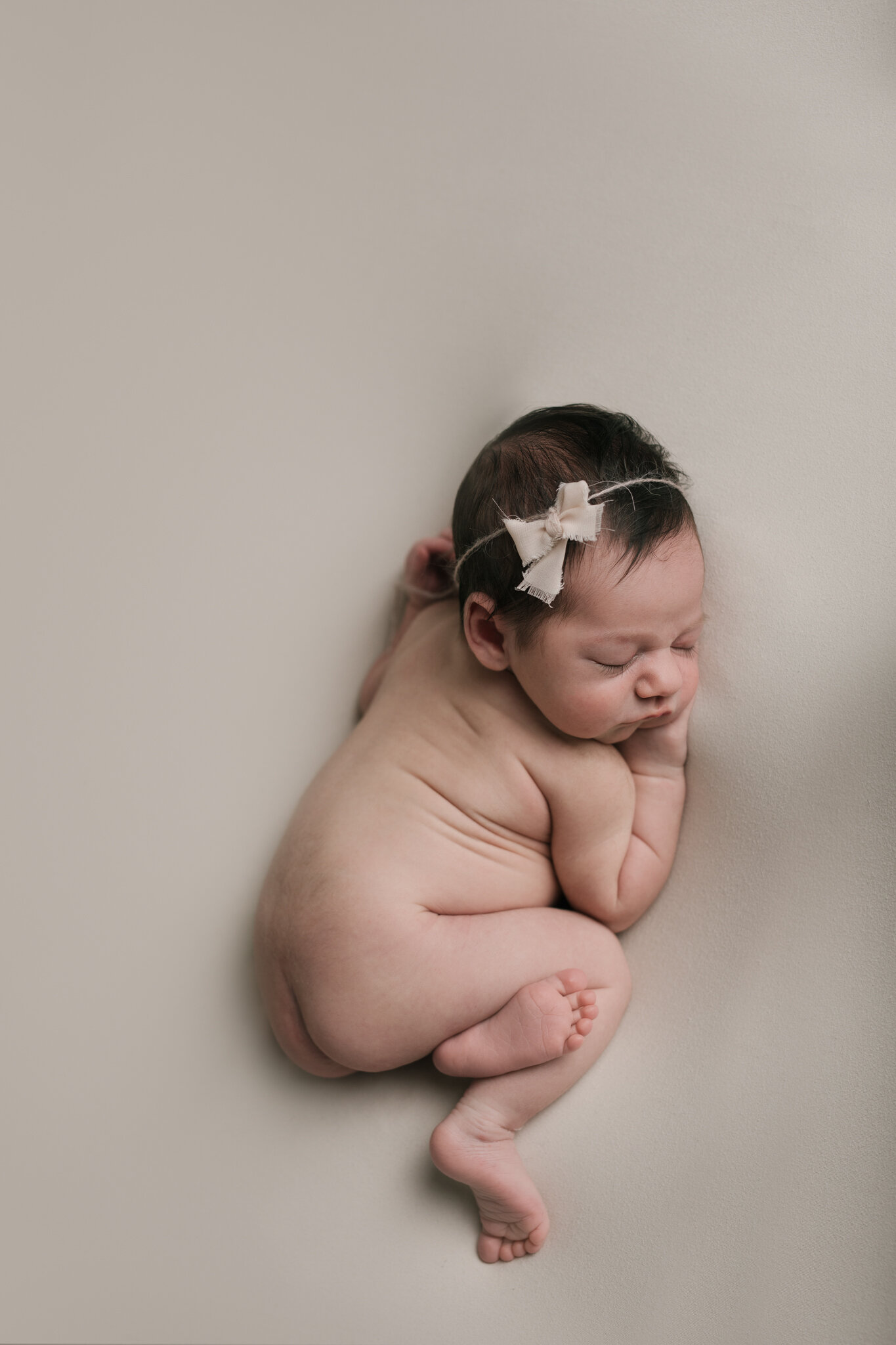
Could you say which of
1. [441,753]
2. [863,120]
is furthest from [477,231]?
[441,753]

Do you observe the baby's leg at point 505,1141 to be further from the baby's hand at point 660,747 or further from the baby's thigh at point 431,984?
the baby's hand at point 660,747

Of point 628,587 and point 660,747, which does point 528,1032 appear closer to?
point 660,747

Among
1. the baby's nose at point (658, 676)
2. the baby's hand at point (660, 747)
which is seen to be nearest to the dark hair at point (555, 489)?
the baby's nose at point (658, 676)

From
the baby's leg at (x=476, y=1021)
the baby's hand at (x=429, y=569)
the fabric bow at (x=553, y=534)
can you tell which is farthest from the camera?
the baby's hand at (x=429, y=569)

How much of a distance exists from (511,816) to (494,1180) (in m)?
0.41

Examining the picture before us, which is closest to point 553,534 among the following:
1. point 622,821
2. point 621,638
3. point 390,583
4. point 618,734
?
point 621,638

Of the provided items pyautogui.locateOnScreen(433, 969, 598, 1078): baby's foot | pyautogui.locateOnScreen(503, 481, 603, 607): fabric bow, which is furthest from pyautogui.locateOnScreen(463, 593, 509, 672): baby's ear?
pyautogui.locateOnScreen(433, 969, 598, 1078): baby's foot

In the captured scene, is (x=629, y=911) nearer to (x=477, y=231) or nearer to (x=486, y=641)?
(x=486, y=641)

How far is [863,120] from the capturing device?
48.2 inches

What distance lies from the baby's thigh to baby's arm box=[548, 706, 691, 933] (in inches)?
3.1

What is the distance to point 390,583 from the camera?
1568 mm

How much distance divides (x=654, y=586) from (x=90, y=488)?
0.81 metres

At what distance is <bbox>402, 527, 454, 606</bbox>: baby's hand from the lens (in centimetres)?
147

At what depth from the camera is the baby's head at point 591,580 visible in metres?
1.14
